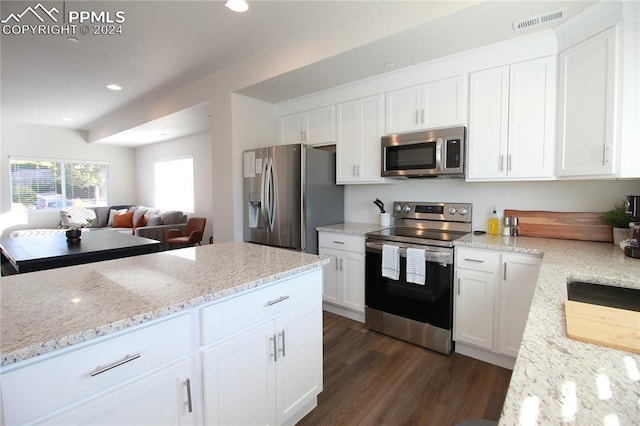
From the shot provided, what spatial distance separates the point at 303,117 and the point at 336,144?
1.96 ft

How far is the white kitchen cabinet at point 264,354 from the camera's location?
4.05 feet

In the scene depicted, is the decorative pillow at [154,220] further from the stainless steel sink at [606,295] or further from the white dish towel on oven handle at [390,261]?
the stainless steel sink at [606,295]

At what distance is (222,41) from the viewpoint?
2.87 m

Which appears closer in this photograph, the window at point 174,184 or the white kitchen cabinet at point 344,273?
the white kitchen cabinet at point 344,273

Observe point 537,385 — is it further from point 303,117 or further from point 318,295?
point 303,117

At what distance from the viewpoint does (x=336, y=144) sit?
334cm

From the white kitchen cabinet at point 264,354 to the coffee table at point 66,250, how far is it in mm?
1894

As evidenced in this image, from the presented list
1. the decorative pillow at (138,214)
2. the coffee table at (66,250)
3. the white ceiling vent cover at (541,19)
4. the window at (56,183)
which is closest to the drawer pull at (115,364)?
the coffee table at (66,250)

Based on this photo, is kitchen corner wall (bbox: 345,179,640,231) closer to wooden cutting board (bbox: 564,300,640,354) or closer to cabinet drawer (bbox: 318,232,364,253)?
cabinet drawer (bbox: 318,232,364,253)

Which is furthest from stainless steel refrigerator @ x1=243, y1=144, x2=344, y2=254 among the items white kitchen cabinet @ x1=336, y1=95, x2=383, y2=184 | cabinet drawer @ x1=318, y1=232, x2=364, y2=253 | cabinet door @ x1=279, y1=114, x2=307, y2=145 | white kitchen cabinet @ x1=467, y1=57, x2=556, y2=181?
white kitchen cabinet @ x1=467, y1=57, x2=556, y2=181

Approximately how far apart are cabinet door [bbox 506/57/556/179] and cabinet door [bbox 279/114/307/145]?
6.90 feet

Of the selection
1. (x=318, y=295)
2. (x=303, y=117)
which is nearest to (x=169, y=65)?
(x=303, y=117)

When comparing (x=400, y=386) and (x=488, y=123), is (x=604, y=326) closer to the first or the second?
(x=400, y=386)

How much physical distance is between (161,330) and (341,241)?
7.01 feet
